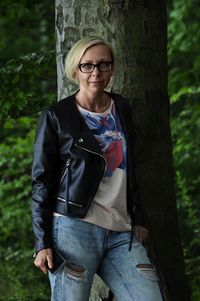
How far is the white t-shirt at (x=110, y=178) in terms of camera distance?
3738 millimetres

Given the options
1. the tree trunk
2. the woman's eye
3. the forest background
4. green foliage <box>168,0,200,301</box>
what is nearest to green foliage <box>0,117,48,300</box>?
the forest background

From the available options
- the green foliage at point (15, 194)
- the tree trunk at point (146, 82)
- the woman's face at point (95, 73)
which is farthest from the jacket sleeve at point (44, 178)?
the green foliage at point (15, 194)

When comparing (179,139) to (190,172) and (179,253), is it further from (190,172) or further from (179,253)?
(179,253)

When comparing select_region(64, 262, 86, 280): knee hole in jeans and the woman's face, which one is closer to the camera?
select_region(64, 262, 86, 280): knee hole in jeans

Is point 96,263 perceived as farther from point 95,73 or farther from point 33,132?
point 33,132

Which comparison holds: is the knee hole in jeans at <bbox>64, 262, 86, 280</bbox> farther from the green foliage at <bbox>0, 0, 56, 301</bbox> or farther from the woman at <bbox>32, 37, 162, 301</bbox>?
the green foliage at <bbox>0, 0, 56, 301</bbox>

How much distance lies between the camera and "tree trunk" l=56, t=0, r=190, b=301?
15.1ft

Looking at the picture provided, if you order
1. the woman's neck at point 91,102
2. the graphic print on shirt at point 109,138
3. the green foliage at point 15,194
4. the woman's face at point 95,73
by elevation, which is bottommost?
the green foliage at point 15,194

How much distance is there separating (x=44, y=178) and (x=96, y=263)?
52 cm

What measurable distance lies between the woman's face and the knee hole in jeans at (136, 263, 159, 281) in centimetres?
94

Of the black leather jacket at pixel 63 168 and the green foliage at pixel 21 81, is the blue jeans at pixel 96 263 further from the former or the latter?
the green foliage at pixel 21 81

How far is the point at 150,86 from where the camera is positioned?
4.74 metres

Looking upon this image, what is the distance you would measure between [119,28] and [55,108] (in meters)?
1.02

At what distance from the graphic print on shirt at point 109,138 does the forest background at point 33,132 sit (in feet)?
5.37
